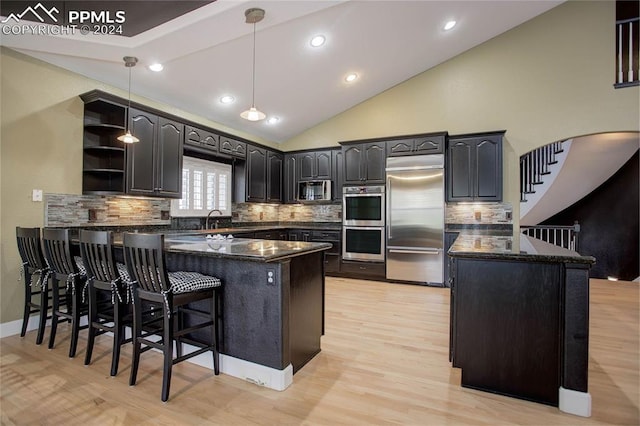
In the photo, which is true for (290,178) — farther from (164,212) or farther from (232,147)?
(164,212)

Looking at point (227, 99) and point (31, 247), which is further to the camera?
point (227, 99)

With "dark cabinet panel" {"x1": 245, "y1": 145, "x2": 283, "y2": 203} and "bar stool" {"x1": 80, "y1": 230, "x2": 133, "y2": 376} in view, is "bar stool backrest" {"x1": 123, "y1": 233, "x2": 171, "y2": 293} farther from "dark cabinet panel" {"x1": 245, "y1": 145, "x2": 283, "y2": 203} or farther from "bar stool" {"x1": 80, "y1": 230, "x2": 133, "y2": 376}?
"dark cabinet panel" {"x1": 245, "y1": 145, "x2": 283, "y2": 203}

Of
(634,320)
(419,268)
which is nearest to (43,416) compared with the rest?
(419,268)

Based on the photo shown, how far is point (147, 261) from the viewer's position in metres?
2.03

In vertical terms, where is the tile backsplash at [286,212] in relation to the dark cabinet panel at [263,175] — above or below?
below

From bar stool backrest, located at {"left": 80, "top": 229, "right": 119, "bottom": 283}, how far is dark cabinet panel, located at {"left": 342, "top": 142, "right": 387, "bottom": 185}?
13.1 feet

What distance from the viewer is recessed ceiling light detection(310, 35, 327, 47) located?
3881 mm

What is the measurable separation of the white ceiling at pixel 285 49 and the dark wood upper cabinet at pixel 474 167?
1.57 metres

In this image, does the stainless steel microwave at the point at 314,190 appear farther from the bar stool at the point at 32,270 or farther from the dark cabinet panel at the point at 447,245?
the bar stool at the point at 32,270

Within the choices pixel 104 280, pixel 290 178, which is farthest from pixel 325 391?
pixel 290 178

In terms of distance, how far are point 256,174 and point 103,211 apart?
2.58m


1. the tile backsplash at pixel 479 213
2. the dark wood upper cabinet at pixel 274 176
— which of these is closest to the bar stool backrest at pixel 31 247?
the dark wood upper cabinet at pixel 274 176

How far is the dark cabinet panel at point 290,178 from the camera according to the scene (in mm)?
6379

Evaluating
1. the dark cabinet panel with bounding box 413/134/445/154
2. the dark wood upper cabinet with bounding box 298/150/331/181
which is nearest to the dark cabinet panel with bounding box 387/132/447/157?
the dark cabinet panel with bounding box 413/134/445/154
